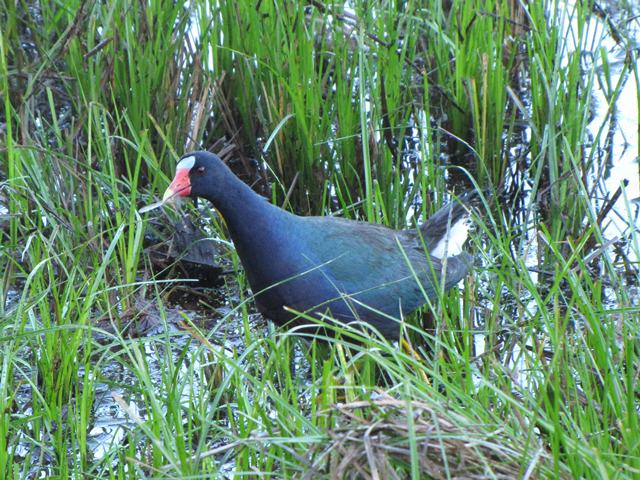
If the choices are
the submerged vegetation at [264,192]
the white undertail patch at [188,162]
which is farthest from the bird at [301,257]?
the submerged vegetation at [264,192]

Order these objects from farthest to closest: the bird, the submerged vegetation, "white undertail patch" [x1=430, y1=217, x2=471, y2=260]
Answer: "white undertail patch" [x1=430, y1=217, x2=471, y2=260]
the bird
the submerged vegetation

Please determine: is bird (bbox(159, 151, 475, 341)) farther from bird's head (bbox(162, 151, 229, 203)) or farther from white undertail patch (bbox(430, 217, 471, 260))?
white undertail patch (bbox(430, 217, 471, 260))

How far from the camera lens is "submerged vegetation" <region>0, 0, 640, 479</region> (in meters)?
2.71

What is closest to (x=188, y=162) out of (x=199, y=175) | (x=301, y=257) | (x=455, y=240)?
(x=199, y=175)

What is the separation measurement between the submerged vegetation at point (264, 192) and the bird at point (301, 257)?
5.2 inches

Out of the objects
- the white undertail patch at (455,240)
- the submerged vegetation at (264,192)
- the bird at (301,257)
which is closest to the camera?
the submerged vegetation at (264,192)

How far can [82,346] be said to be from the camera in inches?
130

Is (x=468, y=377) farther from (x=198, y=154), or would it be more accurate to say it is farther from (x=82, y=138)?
(x=82, y=138)

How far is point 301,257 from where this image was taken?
3.25 metres

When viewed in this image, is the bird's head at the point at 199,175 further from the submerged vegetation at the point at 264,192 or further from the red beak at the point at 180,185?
the submerged vegetation at the point at 264,192

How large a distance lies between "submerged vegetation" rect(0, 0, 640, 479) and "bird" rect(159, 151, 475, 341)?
13cm

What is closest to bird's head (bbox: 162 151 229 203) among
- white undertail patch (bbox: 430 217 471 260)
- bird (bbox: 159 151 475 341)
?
bird (bbox: 159 151 475 341)

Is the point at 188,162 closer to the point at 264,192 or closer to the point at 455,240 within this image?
the point at 455,240

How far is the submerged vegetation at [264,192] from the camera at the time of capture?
8.90ft
